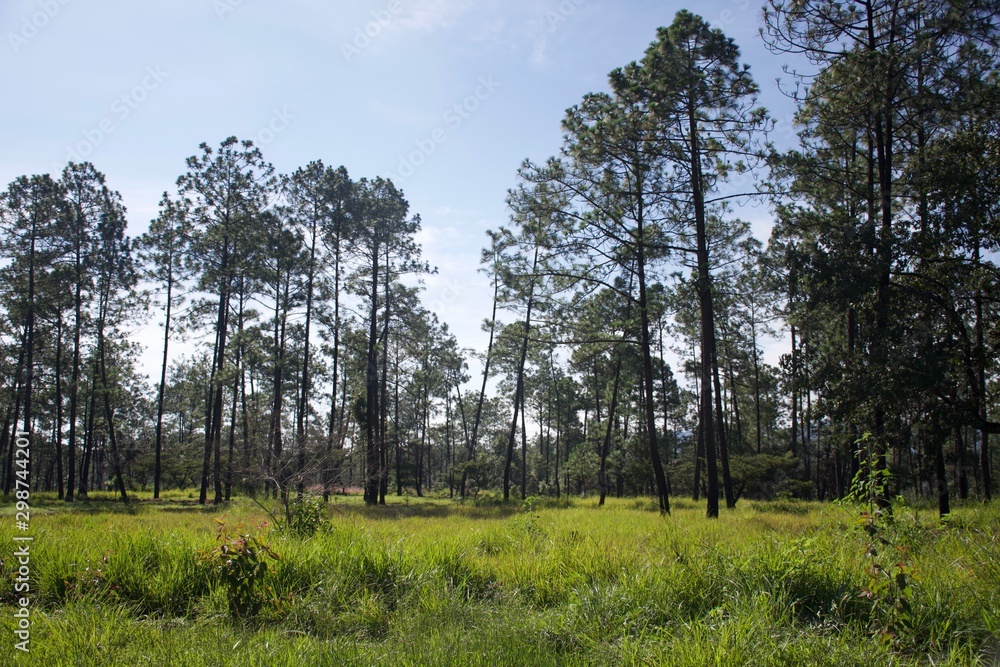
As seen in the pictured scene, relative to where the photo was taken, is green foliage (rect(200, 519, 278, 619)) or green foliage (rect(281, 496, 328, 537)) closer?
green foliage (rect(200, 519, 278, 619))

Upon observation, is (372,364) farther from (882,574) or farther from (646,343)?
(882,574)

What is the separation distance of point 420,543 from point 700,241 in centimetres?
999

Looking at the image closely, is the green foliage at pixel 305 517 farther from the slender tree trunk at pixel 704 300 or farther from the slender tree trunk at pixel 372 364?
the slender tree trunk at pixel 372 364

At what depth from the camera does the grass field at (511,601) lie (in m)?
3.67

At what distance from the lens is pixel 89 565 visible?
5461 mm

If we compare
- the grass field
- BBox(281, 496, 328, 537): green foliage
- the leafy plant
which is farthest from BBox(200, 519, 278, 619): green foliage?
the leafy plant

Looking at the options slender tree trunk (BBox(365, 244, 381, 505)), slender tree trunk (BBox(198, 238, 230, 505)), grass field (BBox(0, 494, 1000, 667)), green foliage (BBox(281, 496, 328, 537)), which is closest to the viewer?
grass field (BBox(0, 494, 1000, 667))

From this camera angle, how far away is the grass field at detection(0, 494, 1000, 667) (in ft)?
12.0

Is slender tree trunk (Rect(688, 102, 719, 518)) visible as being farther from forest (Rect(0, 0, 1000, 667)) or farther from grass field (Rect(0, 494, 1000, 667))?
grass field (Rect(0, 494, 1000, 667))

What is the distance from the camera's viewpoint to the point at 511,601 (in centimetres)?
505

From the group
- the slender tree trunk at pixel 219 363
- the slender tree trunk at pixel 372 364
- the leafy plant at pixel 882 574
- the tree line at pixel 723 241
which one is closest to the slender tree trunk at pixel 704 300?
A: the tree line at pixel 723 241

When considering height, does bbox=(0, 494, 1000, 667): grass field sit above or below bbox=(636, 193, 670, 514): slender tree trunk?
below

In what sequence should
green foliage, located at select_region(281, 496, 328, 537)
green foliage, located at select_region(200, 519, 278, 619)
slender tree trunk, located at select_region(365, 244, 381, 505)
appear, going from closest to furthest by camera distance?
green foliage, located at select_region(200, 519, 278, 619), green foliage, located at select_region(281, 496, 328, 537), slender tree trunk, located at select_region(365, 244, 381, 505)

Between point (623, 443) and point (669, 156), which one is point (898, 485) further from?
point (669, 156)
